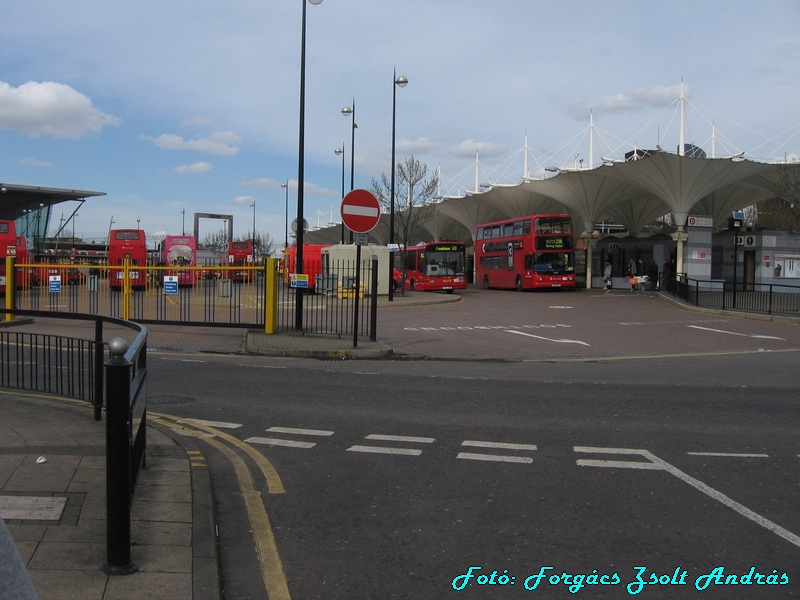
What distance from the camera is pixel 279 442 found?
6902 mm

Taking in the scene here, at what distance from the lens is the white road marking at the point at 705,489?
455cm

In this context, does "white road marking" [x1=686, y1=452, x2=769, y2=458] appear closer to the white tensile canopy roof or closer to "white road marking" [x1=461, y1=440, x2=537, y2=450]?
"white road marking" [x1=461, y1=440, x2=537, y2=450]

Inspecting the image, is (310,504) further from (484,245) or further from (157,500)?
(484,245)

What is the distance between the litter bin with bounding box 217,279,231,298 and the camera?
60.0 ft

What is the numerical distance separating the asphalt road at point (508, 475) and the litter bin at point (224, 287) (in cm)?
522

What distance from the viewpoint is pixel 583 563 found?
160 inches

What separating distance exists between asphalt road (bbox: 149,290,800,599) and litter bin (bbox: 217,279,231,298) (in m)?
5.22

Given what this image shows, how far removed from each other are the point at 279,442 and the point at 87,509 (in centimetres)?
248

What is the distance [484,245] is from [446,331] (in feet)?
96.5

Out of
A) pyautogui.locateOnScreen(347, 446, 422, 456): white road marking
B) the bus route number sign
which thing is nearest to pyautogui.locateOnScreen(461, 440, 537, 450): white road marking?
pyautogui.locateOnScreen(347, 446, 422, 456): white road marking

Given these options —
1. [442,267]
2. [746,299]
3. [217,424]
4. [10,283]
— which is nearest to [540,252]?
[442,267]

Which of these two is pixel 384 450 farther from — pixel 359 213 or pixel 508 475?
pixel 359 213

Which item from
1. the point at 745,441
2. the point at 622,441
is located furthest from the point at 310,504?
the point at 745,441

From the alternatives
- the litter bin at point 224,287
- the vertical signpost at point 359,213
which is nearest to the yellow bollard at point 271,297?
the litter bin at point 224,287
